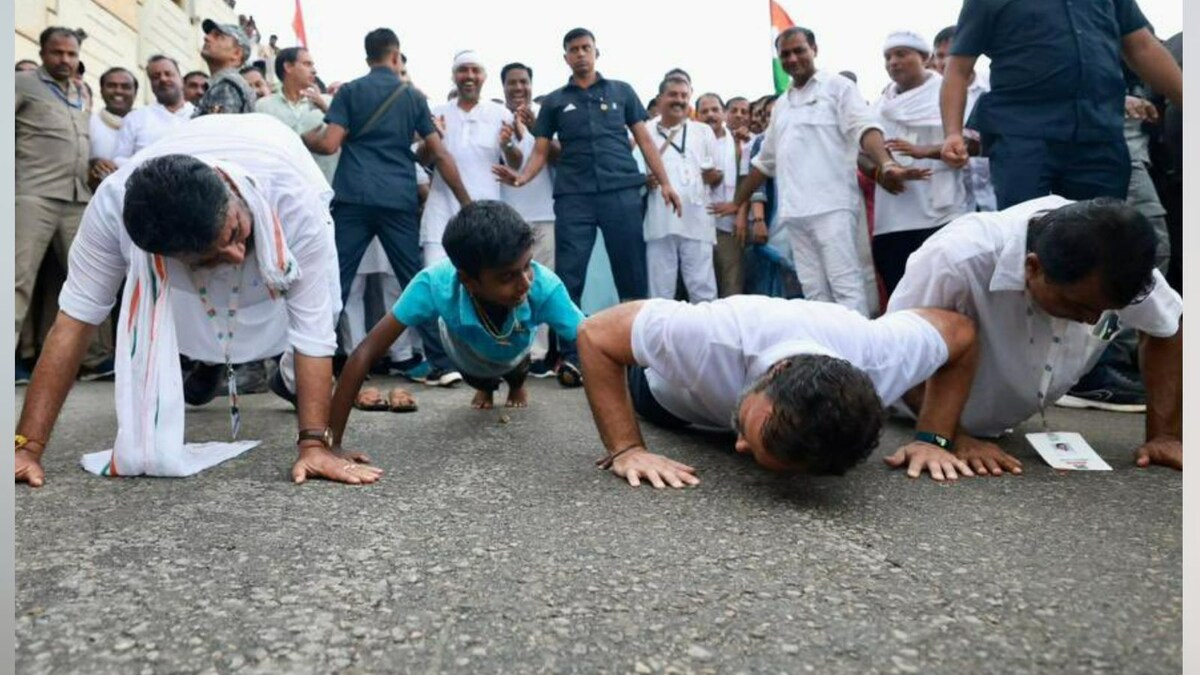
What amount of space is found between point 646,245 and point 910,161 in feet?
4.93

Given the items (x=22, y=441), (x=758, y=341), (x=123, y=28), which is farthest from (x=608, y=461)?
(x=123, y=28)

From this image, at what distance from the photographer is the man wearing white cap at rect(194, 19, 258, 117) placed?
3664 millimetres

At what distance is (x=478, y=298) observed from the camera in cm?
273

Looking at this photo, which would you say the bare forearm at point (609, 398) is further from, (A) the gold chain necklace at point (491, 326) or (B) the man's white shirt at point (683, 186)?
(B) the man's white shirt at point (683, 186)

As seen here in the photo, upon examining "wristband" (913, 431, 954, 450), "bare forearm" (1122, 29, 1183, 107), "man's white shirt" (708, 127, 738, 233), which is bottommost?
"wristband" (913, 431, 954, 450)

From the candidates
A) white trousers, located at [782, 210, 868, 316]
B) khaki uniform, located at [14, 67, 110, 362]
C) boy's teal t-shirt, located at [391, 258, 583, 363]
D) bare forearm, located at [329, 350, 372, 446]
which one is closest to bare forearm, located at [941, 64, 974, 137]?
white trousers, located at [782, 210, 868, 316]

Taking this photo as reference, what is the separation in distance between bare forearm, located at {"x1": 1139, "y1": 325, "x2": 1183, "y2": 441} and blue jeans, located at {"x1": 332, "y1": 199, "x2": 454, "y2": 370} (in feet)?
9.09

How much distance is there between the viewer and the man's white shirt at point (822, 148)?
3863 millimetres

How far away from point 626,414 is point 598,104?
8.92ft

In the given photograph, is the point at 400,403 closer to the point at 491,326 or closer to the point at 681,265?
the point at 491,326

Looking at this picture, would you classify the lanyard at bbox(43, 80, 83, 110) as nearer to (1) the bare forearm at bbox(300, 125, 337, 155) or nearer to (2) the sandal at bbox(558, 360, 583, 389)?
(1) the bare forearm at bbox(300, 125, 337, 155)

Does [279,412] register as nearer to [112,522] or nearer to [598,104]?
[112,522]

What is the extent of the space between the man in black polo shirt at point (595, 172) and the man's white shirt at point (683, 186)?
0.22 metres

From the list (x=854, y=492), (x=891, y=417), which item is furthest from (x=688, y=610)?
(x=891, y=417)
